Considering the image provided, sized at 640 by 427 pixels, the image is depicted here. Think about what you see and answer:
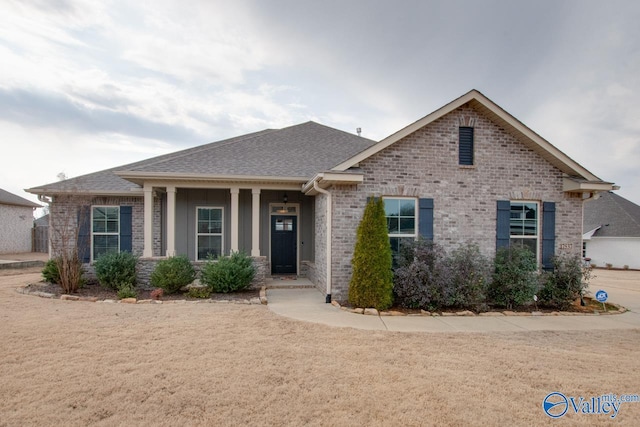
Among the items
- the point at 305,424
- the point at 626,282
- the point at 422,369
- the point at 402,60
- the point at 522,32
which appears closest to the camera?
the point at 305,424

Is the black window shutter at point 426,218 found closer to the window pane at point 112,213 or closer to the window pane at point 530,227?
the window pane at point 530,227

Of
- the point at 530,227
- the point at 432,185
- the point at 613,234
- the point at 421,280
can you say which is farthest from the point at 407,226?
the point at 613,234

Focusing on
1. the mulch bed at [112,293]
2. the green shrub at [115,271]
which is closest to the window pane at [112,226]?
the mulch bed at [112,293]

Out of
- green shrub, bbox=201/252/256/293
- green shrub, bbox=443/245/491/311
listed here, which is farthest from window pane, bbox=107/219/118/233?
green shrub, bbox=443/245/491/311

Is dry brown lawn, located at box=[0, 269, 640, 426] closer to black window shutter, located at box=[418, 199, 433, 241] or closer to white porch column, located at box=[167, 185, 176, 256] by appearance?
black window shutter, located at box=[418, 199, 433, 241]

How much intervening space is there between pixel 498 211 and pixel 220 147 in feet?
28.8

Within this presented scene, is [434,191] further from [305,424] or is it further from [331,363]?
[305,424]

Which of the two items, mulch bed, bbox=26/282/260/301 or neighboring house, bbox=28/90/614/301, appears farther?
mulch bed, bbox=26/282/260/301

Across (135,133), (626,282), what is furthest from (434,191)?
(135,133)

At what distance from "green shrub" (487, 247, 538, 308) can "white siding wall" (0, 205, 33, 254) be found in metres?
29.3

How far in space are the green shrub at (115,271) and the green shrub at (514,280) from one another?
931 centimetres

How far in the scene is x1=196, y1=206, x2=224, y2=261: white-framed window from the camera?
443 inches

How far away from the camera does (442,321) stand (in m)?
6.88

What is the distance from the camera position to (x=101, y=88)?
12.4 meters
